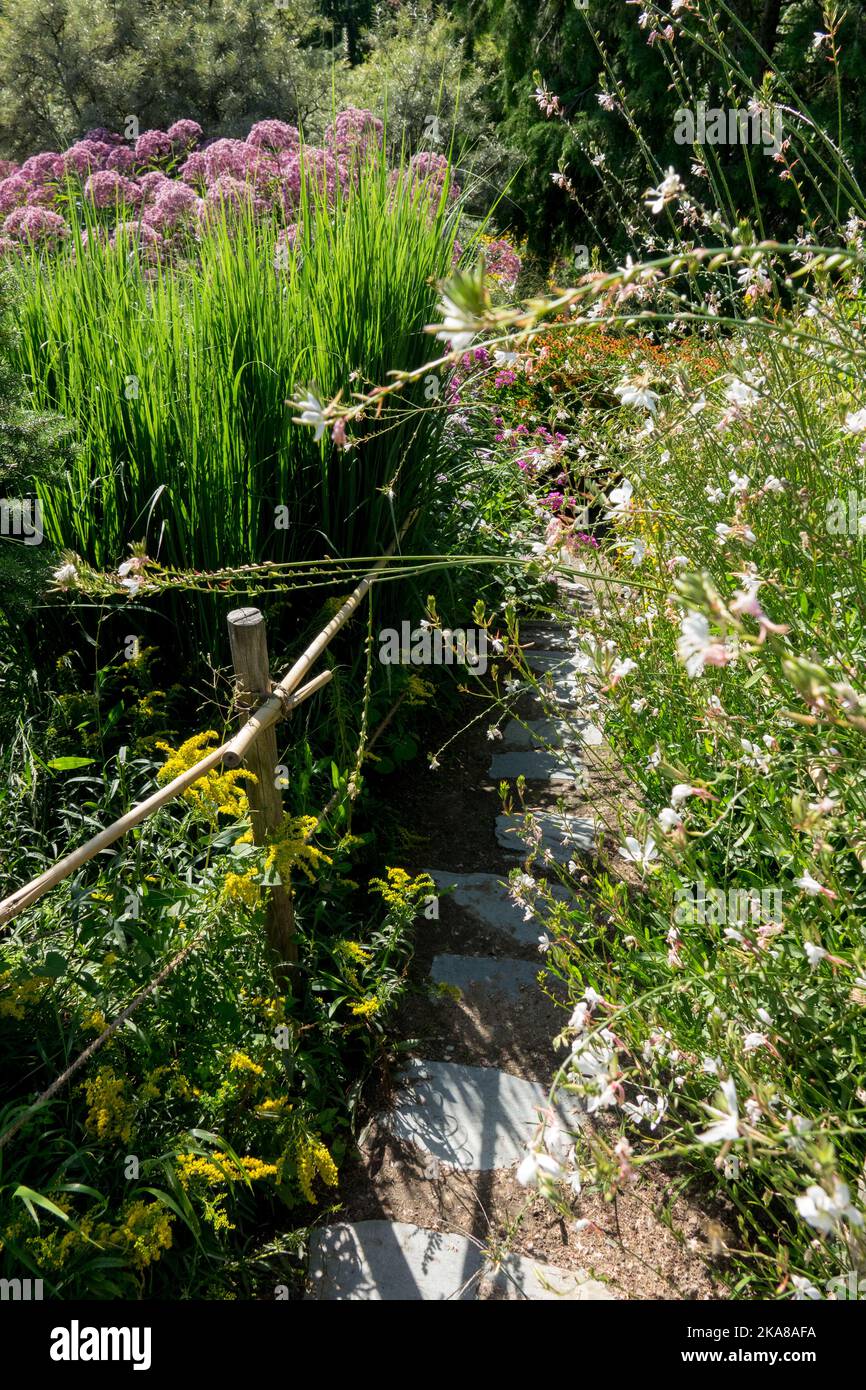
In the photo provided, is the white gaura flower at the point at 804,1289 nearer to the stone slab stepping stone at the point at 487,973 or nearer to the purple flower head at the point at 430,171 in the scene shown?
the stone slab stepping stone at the point at 487,973

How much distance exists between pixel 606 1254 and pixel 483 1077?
0.53m

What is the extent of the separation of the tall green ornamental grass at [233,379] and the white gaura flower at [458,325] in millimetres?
1879

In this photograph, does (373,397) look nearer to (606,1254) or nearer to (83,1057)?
(83,1057)

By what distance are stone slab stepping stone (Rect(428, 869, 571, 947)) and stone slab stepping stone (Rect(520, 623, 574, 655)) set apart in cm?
147

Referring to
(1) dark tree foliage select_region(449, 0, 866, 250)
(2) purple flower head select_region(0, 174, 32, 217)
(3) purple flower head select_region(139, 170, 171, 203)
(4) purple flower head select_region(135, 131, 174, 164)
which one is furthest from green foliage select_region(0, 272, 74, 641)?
(1) dark tree foliage select_region(449, 0, 866, 250)

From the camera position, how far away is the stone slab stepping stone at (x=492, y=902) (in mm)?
2871

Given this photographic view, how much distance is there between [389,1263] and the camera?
2.01m

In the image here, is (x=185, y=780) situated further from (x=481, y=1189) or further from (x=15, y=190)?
(x=15, y=190)

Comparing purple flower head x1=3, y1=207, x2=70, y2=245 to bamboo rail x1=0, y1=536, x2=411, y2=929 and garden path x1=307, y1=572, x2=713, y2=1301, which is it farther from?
garden path x1=307, y1=572, x2=713, y2=1301

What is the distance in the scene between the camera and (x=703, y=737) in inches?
97.7

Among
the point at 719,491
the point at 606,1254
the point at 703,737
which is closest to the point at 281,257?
the point at 719,491

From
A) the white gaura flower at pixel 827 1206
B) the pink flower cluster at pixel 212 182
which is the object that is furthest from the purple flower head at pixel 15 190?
the white gaura flower at pixel 827 1206

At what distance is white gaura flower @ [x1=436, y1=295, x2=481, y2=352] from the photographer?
94 centimetres

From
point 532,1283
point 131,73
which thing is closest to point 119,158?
point 131,73
